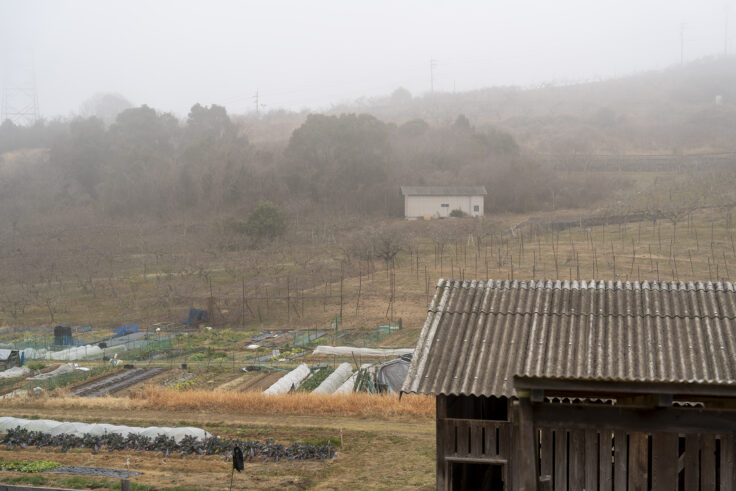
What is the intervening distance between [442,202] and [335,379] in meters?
28.4

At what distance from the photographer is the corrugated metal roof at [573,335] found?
6.01 metres

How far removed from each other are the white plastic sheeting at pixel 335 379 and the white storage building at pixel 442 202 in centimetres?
2683

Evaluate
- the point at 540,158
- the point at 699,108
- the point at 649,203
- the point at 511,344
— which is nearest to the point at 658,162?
the point at 540,158

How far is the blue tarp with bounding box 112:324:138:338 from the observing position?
2544 centimetres

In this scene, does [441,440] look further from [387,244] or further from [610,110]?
[610,110]

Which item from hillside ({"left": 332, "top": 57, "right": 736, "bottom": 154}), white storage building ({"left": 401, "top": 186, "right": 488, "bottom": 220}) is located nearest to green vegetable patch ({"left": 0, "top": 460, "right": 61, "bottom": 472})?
white storage building ({"left": 401, "top": 186, "right": 488, "bottom": 220})

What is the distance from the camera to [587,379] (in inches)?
220

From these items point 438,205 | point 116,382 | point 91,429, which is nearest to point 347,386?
point 91,429

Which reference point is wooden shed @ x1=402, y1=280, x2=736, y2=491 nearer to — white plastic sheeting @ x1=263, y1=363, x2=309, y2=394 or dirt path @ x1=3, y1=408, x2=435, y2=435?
dirt path @ x1=3, y1=408, x2=435, y2=435

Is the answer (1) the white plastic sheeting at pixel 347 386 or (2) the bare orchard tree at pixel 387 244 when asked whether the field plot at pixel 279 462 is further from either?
(2) the bare orchard tree at pixel 387 244

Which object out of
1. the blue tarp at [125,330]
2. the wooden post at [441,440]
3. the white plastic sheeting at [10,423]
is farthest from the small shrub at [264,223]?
the wooden post at [441,440]

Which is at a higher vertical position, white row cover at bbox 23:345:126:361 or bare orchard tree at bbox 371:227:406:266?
bare orchard tree at bbox 371:227:406:266

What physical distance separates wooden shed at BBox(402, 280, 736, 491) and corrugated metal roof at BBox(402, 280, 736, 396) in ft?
0.04

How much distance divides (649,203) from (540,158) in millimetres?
17844
